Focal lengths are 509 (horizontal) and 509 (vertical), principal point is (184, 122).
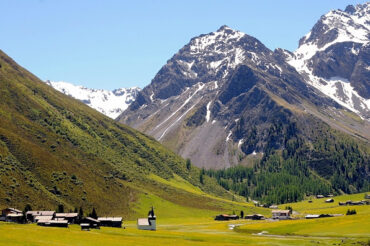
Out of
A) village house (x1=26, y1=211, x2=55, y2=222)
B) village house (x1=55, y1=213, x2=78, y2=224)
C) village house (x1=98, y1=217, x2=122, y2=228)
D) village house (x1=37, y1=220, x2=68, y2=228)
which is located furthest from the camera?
village house (x1=98, y1=217, x2=122, y2=228)

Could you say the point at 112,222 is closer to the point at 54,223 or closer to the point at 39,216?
the point at 39,216

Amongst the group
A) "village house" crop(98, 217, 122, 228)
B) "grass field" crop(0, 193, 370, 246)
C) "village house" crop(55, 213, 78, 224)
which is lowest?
"grass field" crop(0, 193, 370, 246)

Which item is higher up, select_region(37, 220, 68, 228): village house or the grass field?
select_region(37, 220, 68, 228): village house

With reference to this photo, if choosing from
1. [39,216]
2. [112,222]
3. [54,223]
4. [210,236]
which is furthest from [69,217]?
[210,236]

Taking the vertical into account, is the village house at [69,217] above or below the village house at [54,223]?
above

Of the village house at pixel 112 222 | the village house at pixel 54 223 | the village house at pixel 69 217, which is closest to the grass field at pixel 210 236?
the village house at pixel 54 223

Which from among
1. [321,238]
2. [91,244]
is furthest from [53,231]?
[321,238]

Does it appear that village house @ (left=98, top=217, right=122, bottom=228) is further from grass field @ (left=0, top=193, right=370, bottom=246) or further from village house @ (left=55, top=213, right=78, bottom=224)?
grass field @ (left=0, top=193, right=370, bottom=246)

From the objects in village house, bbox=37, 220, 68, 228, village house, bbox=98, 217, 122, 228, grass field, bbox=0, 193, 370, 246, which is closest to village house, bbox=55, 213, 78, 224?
village house, bbox=98, 217, 122, 228

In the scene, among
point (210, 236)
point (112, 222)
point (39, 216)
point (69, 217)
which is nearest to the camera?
point (210, 236)

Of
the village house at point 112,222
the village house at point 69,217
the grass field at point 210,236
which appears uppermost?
the village house at point 69,217

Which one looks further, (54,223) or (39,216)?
(39,216)

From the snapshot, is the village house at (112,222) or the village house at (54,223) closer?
the village house at (54,223)

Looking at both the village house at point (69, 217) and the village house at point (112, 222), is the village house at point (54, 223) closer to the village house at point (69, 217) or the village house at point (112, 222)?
the village house at point (69, 217)
